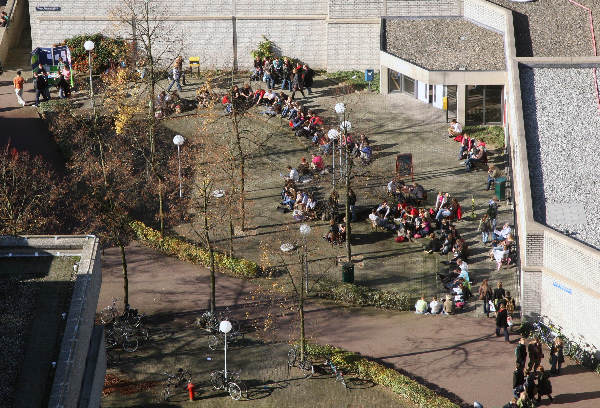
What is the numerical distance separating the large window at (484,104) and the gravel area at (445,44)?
1.36 metres

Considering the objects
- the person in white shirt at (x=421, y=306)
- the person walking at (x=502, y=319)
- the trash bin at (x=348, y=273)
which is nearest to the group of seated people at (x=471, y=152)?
the trash bin at (x=348, y=273)

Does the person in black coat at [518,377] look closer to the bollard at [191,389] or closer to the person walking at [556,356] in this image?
the person walking at [556,356]

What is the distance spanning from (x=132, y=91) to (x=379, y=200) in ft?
48.0

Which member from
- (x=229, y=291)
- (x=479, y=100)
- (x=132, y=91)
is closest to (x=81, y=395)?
(x=229, y=291)

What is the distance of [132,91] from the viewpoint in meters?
60.2

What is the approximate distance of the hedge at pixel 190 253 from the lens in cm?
4897

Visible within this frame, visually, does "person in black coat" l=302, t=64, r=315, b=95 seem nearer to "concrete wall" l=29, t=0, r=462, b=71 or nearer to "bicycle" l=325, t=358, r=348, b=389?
"concrete wall" l=29, t=0, r=462, b=71

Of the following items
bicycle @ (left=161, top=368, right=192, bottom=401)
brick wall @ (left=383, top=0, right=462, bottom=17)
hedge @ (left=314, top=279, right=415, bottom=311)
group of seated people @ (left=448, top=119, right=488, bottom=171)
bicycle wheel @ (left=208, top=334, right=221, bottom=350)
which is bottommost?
bicycle @ (left=161, top=368, right=192, bottom=401)

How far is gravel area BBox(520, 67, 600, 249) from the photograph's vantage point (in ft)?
148

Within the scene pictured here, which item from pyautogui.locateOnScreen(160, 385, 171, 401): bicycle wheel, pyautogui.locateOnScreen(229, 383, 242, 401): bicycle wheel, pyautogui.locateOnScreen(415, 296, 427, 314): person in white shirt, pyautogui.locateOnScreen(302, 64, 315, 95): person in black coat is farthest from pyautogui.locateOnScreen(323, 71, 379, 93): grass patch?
pyautogui.locateOnScreen(160, 385, 171, 401): bicycle wheel

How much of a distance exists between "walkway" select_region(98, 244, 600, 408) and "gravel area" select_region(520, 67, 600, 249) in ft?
16.8

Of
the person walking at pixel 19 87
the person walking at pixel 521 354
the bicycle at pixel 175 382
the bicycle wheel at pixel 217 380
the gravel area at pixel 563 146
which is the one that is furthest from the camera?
the person walking at pixel 19 87

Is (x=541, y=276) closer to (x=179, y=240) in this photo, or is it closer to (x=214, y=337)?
(x=214, y=337)

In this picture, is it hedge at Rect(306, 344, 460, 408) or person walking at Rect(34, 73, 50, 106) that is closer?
hedge at Rect(306, 344, 460, 408)
